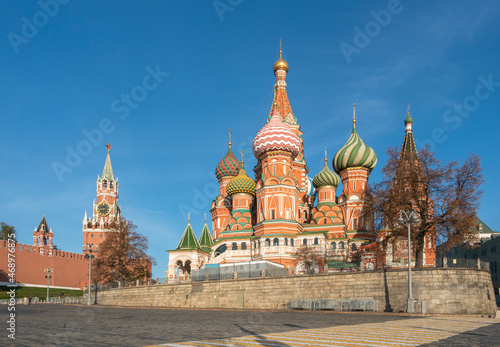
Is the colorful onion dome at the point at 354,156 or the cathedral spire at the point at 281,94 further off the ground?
the cathedral spire at the point at 281,94

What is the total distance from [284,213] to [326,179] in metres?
9.68

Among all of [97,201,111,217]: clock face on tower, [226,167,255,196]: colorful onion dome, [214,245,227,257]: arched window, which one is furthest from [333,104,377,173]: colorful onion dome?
[97,201,111,217]: clock face on tower

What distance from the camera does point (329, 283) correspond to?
33156mm

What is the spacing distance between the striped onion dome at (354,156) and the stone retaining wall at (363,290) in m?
27.4

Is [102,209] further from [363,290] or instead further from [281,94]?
[363,290]

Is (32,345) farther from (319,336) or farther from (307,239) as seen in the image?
(307,239)

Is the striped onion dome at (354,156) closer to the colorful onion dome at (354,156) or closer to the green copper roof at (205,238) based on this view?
the colorful onion dome at (354,156)

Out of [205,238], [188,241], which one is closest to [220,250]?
[188,241]

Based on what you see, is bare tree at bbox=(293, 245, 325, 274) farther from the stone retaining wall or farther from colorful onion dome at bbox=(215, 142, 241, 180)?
colorful onion dome at bbox=(215, 142, 241, 180)

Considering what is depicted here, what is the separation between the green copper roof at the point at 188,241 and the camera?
58281 mm

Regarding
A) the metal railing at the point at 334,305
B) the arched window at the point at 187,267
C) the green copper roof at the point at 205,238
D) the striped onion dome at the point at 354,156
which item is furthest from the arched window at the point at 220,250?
the metal railing at the point at 334,305

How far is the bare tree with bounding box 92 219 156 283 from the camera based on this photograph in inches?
2092

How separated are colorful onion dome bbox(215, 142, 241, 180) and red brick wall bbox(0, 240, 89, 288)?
35.0 m

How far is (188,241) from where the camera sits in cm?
5859
